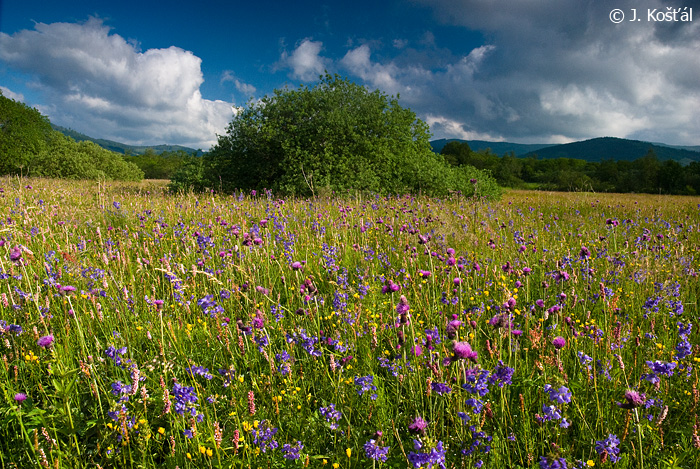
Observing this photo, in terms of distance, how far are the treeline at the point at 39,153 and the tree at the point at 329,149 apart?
23.2m

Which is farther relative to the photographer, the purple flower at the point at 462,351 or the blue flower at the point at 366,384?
the blue flower at the point at 366,384

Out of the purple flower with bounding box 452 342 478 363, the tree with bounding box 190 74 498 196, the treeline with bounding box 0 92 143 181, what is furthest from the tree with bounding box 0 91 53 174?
the purple flower with bounding box 452 342 478 363


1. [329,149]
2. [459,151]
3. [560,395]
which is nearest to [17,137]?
[329,149]

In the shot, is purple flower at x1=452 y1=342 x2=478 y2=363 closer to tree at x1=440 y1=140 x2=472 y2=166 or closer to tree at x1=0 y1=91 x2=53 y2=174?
tree at x1=0 y1=91 x2=53 y2=174

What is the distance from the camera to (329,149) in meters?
13.3

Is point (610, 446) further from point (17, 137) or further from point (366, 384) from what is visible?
point (17, 137)

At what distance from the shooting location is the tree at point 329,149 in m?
13.3

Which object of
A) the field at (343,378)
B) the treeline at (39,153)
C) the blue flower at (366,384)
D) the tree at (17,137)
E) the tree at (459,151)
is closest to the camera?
the field at (343,378)

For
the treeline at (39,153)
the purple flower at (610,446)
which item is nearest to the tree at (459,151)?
the treeline at (39,153)

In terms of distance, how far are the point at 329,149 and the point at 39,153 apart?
39.2m

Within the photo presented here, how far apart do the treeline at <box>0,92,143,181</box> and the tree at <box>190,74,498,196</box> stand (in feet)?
76.0

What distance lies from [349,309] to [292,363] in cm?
90

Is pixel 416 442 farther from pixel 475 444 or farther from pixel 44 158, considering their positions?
pixel 44 158

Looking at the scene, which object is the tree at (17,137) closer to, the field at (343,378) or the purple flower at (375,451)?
the field at (343,378)
